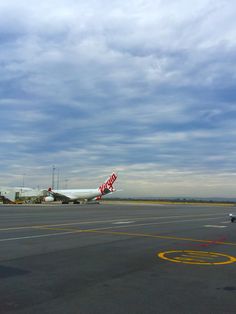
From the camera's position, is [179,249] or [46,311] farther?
[179,249]

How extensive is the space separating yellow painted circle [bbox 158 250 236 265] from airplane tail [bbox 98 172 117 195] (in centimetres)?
8071

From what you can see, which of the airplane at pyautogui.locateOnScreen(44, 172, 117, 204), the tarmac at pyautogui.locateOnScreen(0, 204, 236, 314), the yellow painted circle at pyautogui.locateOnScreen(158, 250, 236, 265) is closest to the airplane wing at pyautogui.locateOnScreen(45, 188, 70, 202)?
the airplane at pyautogui.locateOnScreen(44, 172, 117, 204)

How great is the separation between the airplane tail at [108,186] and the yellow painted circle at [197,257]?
80.7 m

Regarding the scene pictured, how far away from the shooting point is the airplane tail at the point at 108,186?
9525 centimetres

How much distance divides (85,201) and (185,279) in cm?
8999

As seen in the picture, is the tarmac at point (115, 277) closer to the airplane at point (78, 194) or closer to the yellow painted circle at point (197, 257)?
the yellow painted circle at point (197, 257)

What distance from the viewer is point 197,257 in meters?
13.4

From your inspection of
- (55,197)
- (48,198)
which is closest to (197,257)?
(48,198)

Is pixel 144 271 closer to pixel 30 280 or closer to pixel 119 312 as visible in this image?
pixel 30 280

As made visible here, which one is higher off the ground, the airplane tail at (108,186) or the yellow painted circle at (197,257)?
the airplane tail at (108,186)

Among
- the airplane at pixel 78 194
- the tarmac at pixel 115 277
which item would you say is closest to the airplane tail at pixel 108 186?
the airplane at pixel 78 194

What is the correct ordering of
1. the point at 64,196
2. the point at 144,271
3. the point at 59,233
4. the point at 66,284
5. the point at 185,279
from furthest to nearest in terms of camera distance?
the point at 64,196 → the point at 59,233 → the point at 144,271 → the point at 185,279 → the point at 66,284

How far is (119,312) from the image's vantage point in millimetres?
7102

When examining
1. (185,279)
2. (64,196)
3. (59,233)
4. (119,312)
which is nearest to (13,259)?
(185,279)
